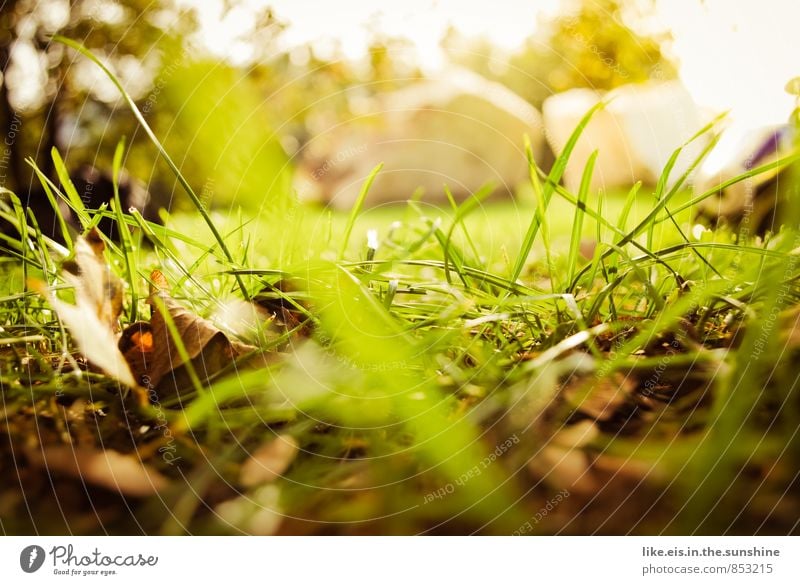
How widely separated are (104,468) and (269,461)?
0.06m

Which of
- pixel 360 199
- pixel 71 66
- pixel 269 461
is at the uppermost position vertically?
pixel 71 66

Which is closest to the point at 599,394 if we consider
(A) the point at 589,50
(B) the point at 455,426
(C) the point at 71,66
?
(B) the point at 455,426

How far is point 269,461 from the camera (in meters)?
0.23

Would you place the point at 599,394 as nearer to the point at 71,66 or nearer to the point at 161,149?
the point at 161,149

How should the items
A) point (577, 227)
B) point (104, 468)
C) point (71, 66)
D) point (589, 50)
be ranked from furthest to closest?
point (589, 50) < point (71, 66) < point (577, 227) < point (104, 468)

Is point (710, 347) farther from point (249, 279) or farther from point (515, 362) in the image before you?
point (249, 279)

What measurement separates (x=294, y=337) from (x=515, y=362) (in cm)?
11

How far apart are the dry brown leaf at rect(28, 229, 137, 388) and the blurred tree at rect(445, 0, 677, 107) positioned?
0.29m

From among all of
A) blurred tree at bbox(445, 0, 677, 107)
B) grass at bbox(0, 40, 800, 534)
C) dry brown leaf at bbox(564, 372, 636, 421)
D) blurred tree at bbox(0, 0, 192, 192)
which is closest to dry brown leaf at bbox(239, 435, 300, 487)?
grass at bbox(0, 40, 800, 534)

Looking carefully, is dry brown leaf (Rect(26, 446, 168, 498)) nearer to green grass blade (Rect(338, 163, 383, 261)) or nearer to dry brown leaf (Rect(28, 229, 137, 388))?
dry brown leaf (Rect(28, 229, 137, 388))

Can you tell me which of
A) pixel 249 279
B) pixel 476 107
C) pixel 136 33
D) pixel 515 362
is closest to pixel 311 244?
pixel 249 279

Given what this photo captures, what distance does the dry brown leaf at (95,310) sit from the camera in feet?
0.80

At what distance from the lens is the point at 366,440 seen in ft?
0.77

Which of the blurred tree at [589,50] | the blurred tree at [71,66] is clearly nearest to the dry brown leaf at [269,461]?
the blurred tree at [589,50]
